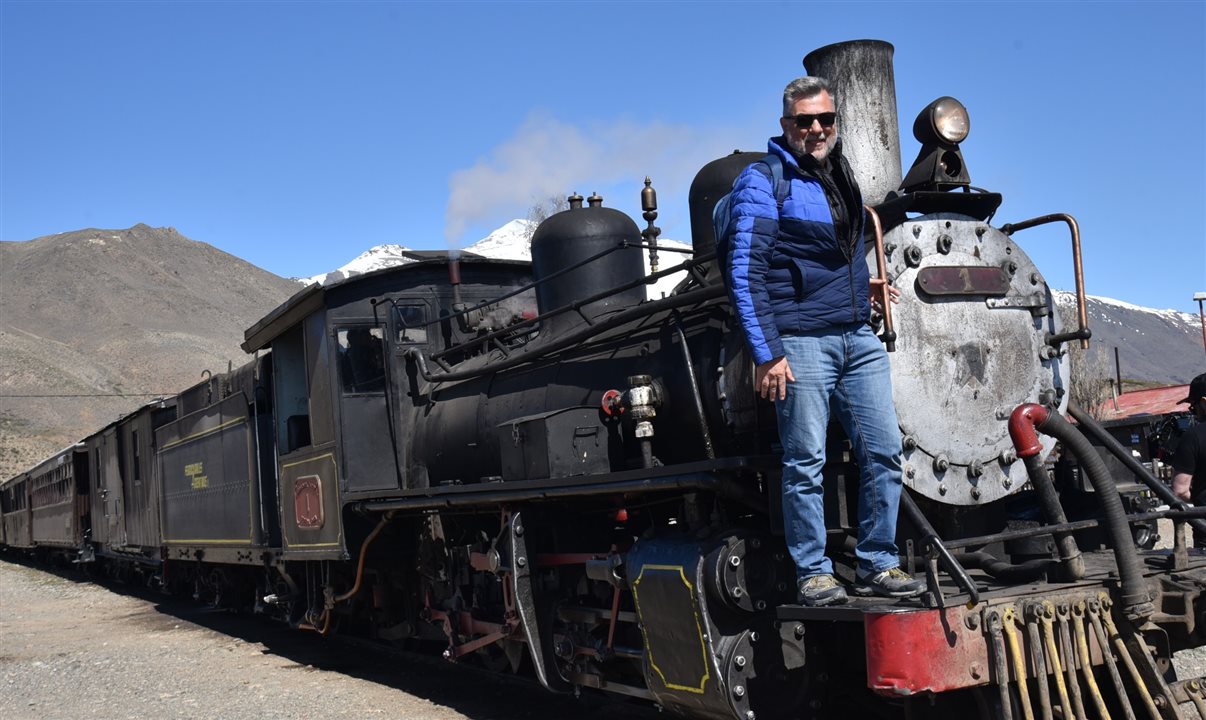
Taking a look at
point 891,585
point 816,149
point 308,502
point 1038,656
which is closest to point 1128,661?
point 1038,656

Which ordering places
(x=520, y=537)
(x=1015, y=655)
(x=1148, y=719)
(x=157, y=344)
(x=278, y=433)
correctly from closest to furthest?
(x=1015, y=655), (x=1148, y=719), (x=520, y=537), (x=278, y=433), (x=157, y=344)

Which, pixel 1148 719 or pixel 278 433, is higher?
pixel 278 433

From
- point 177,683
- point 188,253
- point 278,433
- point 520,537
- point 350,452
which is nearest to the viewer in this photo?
point 520,537

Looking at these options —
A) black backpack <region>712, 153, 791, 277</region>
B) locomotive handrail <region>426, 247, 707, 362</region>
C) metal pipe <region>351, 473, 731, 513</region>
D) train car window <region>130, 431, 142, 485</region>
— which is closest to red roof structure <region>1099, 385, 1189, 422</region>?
train car window <region>130, 431, 142, 485</region>

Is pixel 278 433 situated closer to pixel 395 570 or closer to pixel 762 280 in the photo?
pixel 395 570

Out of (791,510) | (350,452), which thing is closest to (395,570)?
(350,452)

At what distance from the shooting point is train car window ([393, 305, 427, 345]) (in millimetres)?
8203

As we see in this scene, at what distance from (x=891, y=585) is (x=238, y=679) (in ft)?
19.5

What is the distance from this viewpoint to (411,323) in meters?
8.36

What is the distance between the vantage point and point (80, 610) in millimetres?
Answer: 15336

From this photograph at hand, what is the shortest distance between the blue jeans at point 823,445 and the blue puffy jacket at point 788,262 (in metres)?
0.10

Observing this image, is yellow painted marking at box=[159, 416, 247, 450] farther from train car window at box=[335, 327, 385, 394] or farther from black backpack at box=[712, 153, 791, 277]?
black backpack at box=[712, 153, 791, 277]

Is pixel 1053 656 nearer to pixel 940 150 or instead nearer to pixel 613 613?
pixel 940 150

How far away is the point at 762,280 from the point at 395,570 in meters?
4.83
